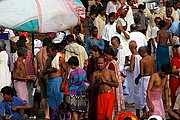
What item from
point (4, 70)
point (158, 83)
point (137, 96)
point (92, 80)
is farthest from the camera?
point (137, 96)

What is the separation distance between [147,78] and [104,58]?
1.24 m

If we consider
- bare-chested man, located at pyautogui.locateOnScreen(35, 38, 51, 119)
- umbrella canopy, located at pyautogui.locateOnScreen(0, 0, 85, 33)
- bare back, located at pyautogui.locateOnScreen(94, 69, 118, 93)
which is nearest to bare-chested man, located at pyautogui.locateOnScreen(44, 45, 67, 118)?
bare-chested man, located at pyautogui.locateOnScreen(35, 38, 51, 119)

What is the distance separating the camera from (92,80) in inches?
448

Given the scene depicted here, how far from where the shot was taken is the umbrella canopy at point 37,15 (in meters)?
11.7

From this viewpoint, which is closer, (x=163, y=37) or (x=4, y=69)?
(x=4, y=69)

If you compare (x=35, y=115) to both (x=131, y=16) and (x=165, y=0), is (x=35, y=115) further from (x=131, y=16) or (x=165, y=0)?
(x=165, y=0)

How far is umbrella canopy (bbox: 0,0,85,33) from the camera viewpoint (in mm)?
11703

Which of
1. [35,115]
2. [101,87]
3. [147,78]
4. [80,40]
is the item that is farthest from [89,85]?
[80,40]

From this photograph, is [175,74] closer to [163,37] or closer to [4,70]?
[163,37]

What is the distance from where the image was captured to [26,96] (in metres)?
12.8

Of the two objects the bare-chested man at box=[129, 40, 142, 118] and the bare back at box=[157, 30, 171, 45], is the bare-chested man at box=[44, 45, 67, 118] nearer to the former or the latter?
the bare-chested man at box=[129, 40, 142, 118]

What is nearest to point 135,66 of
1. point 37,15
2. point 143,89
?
point 143,89

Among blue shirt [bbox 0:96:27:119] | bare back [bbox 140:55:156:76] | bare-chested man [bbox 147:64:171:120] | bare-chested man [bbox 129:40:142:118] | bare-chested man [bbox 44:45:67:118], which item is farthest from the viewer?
bare-chested man [bbox 129:40:142:118]

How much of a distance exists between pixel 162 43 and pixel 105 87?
13.2 ft
